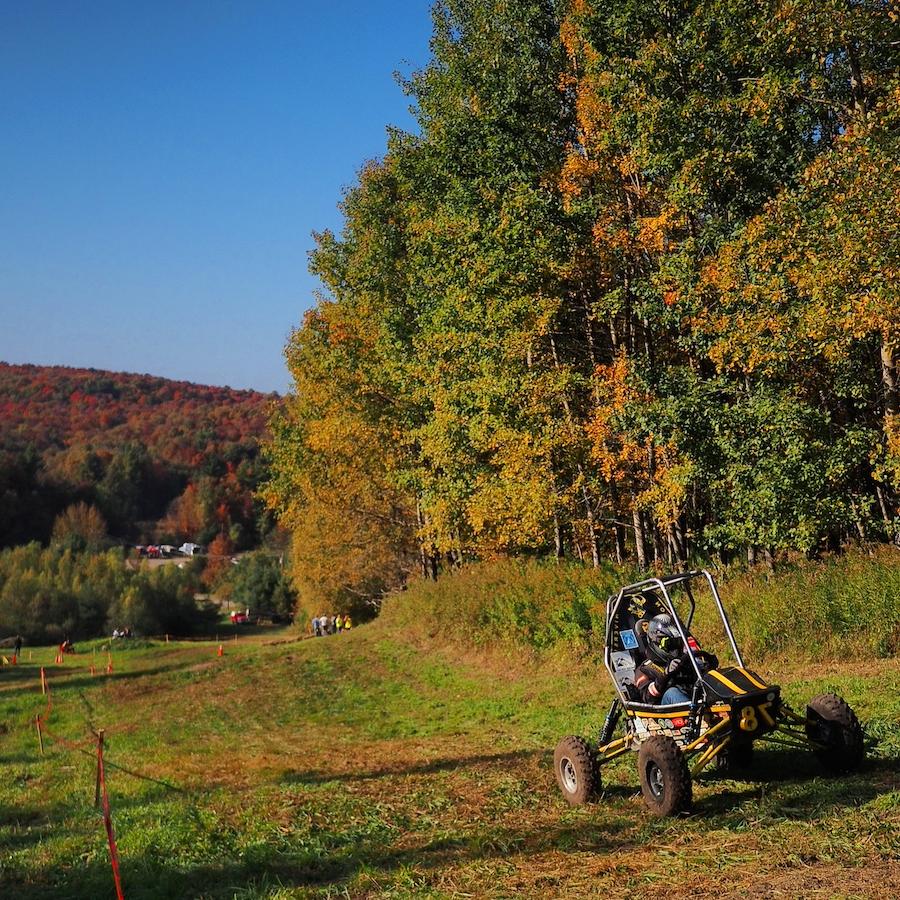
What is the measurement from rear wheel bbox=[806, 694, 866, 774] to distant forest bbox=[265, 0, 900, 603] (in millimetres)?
7629

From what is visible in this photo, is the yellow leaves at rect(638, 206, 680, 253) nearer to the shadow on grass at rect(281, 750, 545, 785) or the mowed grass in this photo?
the mowed grass

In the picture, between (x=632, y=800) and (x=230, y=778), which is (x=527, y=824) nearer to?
(x=632, y=800)

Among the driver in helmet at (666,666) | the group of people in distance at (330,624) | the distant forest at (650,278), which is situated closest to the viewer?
the driver in helmet at (666,666)

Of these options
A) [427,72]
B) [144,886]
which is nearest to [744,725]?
[144,886]

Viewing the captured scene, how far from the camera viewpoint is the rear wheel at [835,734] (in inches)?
296

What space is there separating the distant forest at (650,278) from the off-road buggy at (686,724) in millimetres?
7581

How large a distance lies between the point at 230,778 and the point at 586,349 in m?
15.1

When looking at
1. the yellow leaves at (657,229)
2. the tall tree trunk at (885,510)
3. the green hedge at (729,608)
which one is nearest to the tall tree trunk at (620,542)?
the green hedge at (729,608)

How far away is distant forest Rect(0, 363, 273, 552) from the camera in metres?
134

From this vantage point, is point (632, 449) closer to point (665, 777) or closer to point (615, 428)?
point (615, 428)

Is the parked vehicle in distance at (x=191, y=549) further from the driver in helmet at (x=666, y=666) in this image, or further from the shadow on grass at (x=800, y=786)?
the shadow on grass at (x=800, y=786)

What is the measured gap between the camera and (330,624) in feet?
149

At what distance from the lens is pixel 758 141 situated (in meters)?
17.1

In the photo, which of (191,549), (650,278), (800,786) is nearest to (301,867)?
(800,786)
